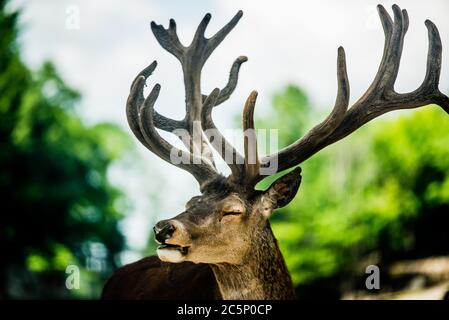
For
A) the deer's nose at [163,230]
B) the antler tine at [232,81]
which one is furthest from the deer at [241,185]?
the antler tine at [232,81]

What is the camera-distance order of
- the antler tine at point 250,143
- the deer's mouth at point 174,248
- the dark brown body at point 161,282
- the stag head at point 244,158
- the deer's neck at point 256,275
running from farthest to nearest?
1. the dark brown body at point 161,282
2. the deer's neck at point 256,275
3. the antler tine at point 250,143
4. the stag head at point 244,158
5. the deer's mouth at point 174,248

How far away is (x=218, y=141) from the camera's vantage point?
210 inches

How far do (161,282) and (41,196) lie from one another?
24369 mm

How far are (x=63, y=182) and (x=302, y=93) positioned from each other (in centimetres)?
1677

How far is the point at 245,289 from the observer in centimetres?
480

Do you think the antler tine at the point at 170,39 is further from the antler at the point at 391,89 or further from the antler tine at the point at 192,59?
the antler at the point at 391,89

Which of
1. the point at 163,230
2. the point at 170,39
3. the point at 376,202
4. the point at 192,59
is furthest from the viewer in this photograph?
the point at 376,202

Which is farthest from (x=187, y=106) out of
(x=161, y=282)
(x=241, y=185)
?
(x=161, y=282)

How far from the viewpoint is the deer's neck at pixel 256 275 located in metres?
4.81

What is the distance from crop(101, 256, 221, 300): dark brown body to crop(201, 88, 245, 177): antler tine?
3.12 feet

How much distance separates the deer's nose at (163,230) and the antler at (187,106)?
31.7 inches

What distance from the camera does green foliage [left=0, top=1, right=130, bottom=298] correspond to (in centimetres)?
2733

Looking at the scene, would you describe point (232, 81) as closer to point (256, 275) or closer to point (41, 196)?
point (256, 275)
